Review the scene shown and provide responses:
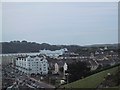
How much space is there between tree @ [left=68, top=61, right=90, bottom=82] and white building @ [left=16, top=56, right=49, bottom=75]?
0.55 meters

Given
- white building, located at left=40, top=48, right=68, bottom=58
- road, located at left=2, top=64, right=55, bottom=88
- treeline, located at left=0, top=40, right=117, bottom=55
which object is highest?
treeline, located at left=0, top=40, right=117, bottom=55

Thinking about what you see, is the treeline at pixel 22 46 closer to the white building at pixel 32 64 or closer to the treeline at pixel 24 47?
the treeline at pixel 24 47

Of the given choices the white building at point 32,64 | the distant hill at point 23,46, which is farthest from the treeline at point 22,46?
the white building at point 32,64

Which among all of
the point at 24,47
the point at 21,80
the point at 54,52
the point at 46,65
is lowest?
the point at 21,80

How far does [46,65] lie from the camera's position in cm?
581

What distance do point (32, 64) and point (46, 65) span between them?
401mm

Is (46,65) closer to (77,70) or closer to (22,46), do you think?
(77,70)

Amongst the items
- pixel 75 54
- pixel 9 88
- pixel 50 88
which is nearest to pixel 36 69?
pixel 75 54

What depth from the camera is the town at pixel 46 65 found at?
14.0ft

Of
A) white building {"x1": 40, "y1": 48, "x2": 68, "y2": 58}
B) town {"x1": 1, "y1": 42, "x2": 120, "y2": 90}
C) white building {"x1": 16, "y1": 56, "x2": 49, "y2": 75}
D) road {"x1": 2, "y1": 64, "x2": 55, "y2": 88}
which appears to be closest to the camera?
road {"x1": 2, "y1": 64, "x2": 55, "y2": 88}

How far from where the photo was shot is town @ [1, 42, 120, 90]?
4273 mm

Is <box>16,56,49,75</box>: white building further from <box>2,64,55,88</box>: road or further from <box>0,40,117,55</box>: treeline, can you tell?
<box>2,64,55,88</box>: road

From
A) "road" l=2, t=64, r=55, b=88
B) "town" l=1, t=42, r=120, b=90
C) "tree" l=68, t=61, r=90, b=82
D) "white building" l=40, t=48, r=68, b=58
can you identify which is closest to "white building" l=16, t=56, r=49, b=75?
"town" l=1, t=42, r=120, b=90

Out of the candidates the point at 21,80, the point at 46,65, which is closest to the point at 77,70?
the point at 46,65
